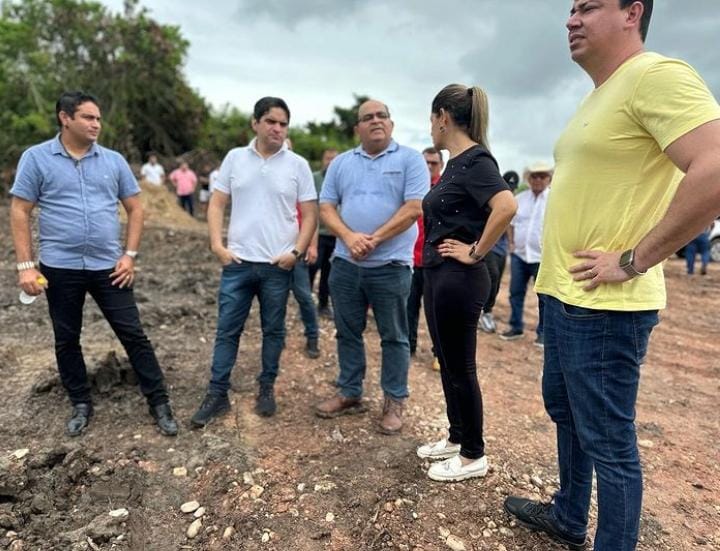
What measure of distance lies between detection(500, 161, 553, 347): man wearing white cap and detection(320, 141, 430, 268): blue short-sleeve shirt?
2634 millimetres

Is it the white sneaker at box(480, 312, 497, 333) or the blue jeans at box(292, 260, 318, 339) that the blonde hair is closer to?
the blue jeans at box(292, 260, 318, 339)

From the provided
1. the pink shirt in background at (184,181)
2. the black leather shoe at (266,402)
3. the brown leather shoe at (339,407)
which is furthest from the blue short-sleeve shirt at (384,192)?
the pink shirt in background at (184,181)

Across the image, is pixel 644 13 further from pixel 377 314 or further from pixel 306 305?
pixel 306 305

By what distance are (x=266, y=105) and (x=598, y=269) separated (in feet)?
8.19

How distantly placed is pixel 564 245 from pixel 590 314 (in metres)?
0.29

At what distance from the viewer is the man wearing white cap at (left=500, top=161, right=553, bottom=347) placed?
5.83 metres

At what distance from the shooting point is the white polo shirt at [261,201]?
3562 mm

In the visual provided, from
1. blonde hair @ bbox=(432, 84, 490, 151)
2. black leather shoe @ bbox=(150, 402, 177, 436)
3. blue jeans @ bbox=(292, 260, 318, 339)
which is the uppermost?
blonde hair @ bbox=(432, 84, 490, 151)

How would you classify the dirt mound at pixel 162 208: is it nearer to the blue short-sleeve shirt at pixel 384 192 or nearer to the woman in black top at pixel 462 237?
the blue short-sleeve shirt at pixel 384 192

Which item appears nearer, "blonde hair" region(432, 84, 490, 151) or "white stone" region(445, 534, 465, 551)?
"white stone" region(445, 534, 465, 551)

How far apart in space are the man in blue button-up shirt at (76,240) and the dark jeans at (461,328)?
191 centimetres

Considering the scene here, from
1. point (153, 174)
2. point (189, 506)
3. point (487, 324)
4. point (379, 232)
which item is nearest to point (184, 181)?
point (153, 174)

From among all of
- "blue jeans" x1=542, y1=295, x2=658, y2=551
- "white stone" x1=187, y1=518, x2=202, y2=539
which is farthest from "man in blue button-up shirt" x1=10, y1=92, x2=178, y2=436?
"blue jeans" x1=542, y1=295, x2=658, y2=551

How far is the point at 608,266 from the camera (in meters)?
1.83
